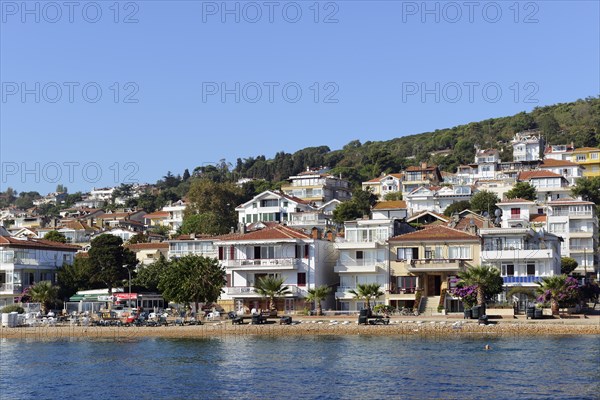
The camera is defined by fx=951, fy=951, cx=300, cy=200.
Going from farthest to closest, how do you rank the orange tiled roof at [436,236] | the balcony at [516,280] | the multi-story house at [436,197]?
the multi-story house at [436,197], the orange tiled roof at [436,236], the balcony at [516,280]

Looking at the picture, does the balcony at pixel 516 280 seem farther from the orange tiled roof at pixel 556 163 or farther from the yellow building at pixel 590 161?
the yellow building at pixel 590 161

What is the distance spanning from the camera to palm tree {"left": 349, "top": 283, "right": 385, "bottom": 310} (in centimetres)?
7262

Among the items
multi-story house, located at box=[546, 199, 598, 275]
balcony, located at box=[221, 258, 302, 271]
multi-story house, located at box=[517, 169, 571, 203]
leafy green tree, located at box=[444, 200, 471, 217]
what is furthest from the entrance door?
multi-story house, located at box=[517, 169, 571, 203]

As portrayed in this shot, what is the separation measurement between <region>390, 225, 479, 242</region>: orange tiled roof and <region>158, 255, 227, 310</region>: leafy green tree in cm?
1442

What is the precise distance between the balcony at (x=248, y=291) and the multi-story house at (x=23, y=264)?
74.0 feet

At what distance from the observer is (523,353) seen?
51750mm

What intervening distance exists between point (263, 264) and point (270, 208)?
4682 cm

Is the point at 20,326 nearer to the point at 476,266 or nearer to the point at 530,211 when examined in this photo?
the point at 476,266

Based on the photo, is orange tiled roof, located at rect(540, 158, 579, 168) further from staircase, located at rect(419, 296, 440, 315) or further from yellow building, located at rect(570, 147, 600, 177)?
staircase, located at rect(419, 296, 440, 315)

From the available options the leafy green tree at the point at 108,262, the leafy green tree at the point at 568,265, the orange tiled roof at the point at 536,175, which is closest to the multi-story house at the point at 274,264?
the leafy green tree at the point at 108,262

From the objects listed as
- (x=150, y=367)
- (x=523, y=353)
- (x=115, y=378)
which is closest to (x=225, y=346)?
(x=150, y=367)

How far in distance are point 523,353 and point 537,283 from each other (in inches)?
768

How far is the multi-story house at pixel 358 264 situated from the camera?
76.6 meters

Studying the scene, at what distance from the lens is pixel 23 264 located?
3524 inches
